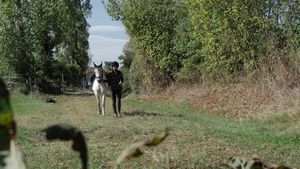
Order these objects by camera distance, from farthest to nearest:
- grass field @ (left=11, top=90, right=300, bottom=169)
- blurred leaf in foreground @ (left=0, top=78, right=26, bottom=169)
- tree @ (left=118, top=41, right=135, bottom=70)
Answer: tree @ (left=118, top=41, right=135, bottom=70), grass field @ (left=11, top=90, right=300, bottom=169), blurred leaf in foreground @ (left=0, top=78, right=26, bottom=169)

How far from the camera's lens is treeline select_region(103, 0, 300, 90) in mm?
10742

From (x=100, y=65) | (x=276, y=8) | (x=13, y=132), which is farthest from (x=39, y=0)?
(x=13, y=132)

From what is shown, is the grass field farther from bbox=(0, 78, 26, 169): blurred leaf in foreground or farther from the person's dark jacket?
bbox=(0, 78, 26, 169): blurred leaf in foreground

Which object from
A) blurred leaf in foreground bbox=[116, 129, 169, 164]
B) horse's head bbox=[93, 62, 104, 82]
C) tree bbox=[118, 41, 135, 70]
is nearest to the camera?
blurred leaf in foreground bbox=[116, 129, 169, 164]

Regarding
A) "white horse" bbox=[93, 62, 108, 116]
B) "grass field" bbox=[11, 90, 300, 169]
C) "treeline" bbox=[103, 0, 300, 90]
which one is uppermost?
"treeline" bbox=[103, 0, 300, 90]

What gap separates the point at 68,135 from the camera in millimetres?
415

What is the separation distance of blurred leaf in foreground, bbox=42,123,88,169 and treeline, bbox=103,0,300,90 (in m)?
10.4

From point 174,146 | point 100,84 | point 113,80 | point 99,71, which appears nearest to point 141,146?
point 174,146

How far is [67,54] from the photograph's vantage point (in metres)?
41.0

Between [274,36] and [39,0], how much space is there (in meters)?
17.0

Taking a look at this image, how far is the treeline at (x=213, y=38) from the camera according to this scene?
1074cm

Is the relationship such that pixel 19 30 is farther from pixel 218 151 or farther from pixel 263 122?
pixel 218 151

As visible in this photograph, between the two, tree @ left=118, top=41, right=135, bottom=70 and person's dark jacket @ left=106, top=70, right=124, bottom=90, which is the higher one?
tree @ left=118, top=41, right=135, bottom=70

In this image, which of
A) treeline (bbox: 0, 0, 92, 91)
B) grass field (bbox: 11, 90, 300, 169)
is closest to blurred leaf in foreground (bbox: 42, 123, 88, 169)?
grass field (bbox: 11, 90, 300, 169)
